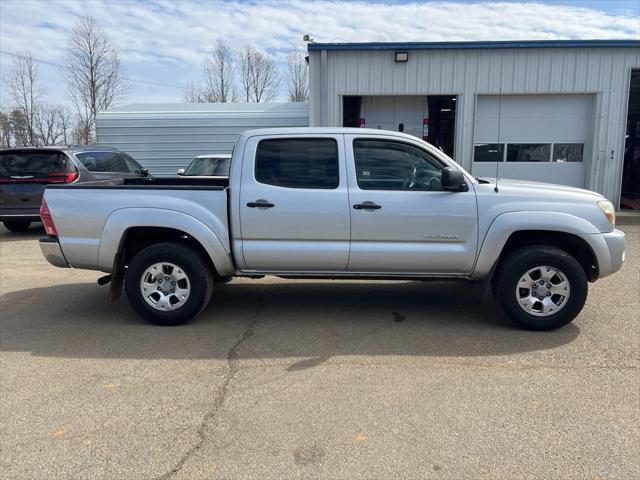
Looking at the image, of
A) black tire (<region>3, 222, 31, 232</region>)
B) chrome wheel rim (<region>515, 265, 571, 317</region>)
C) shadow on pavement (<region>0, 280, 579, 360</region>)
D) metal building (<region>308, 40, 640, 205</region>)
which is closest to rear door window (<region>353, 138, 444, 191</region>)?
chrome wheel rim (<region>515, 265, 571, 317</region>)

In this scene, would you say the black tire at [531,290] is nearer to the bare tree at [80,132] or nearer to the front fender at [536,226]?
the front fender at [536,226]

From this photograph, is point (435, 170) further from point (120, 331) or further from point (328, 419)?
point (120, 331)

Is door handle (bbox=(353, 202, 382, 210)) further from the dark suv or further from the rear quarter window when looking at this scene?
the rear quarter window

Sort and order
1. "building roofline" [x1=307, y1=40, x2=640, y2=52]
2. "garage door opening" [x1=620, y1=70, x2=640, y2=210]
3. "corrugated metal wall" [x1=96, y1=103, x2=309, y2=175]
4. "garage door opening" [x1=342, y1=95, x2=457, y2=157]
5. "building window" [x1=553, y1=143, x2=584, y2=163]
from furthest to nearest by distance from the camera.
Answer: "garage door opening" [x1=620, y1=70, x2=640, y2=210] → "corrugated metal wall" [x1=96, y1=103, x2=309, y2=175] → "garage door opening" [x1=342, y1=95, x2=457, y2=157] → "building window" [x1=553, y1=143, x2=584, y2=163] → "building roofline" [x1=307, y1=40, x2=640, y2=52]

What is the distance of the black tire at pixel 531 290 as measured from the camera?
15.7ft

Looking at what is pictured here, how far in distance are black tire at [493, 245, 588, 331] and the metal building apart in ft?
28.2

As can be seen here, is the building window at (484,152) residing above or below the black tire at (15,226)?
above

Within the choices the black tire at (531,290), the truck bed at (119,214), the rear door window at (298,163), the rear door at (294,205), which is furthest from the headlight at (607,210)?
the truck bed at (119,214)

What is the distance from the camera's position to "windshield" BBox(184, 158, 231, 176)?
12227mm

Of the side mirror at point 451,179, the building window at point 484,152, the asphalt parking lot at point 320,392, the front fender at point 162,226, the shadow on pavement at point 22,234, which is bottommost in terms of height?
the asphalt parking lot at point 320,392

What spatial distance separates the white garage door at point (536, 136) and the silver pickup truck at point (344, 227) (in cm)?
919

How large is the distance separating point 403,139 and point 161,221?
2.48 m

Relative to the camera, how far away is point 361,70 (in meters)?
13.3

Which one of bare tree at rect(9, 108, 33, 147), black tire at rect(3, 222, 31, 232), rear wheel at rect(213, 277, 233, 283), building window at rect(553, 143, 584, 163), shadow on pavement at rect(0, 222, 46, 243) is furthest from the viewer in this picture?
bare tree at rect(9, 108, 33, 147)
